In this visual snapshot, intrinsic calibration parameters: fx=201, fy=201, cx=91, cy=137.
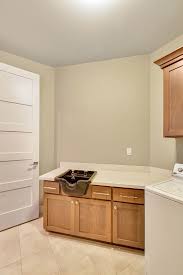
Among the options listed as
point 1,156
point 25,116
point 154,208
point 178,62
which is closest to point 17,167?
point 1,156

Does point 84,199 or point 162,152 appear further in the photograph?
point 162,152

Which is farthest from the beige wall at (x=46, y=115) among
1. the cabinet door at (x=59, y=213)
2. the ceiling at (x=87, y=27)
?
the cabinet door at (x=59, y=213)

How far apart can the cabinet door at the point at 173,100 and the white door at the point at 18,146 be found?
1.99 meters

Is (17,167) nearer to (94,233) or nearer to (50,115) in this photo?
(50,115)

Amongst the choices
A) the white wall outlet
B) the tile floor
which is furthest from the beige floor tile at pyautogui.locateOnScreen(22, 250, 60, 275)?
the white wall outlet

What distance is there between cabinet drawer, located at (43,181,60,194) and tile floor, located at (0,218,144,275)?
0.59 metres

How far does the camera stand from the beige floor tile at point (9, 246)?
85.9 inches

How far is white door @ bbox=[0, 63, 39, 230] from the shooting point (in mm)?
2809

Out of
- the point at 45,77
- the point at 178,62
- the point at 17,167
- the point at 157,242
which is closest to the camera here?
the point at 157,242

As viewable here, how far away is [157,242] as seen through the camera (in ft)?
5.85

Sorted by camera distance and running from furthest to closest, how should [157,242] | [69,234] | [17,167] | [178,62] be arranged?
[17,167] < [69,234] < [178,62] < [157,242]

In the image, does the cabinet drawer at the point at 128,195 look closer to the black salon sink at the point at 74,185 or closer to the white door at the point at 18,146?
the black salon sink at the point at 74,185

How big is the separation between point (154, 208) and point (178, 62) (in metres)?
1.49

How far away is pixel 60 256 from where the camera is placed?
7.36 ft
